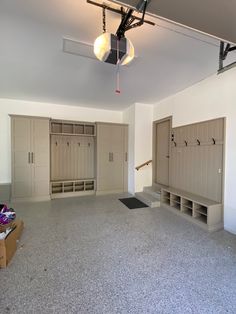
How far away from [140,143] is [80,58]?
3.00m

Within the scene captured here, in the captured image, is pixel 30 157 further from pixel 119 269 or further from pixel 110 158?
pixel 119 269

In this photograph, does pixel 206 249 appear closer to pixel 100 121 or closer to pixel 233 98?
pixel 233 98

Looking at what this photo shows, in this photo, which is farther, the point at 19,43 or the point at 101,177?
the point at 101,177

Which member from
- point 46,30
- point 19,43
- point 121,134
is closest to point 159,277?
point 46,30

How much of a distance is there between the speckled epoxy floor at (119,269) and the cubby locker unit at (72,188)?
1.62 metres

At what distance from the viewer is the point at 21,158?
445 cm

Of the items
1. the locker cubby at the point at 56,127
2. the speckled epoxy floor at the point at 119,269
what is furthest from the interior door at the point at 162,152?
the locker cubby at the point at 56,127

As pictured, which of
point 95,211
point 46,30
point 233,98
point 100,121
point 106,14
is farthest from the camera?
point 100,121

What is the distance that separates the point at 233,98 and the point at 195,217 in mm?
2186

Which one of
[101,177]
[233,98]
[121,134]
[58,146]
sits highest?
[233,98]

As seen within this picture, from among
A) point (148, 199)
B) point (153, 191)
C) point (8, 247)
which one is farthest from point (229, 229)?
point (8, 247)

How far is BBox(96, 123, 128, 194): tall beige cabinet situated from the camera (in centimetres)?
527

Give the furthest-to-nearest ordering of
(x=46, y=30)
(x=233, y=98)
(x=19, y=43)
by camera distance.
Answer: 1. (x=233, y=98)
2. (x=19, y=43)
3. (x=46, y=30)

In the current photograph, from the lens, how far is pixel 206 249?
7.85 ft
